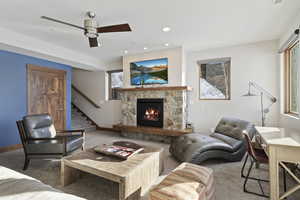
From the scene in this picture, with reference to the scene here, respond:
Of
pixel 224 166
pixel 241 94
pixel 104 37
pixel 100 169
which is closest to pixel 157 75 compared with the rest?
pixel 104 37

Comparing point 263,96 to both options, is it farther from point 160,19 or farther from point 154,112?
point 160,19

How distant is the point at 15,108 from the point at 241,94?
582cm

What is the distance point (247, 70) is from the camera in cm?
404

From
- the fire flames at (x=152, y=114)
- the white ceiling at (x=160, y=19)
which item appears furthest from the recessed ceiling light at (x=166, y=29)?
the fire flames at (x=152, y=114)

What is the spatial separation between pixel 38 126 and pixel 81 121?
315 cm

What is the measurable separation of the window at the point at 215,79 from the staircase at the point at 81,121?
14.0ft

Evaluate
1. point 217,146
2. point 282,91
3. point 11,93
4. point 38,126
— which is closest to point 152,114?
point 217,146

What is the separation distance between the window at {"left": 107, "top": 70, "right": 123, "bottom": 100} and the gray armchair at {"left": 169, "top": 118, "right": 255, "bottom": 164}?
11.5ft

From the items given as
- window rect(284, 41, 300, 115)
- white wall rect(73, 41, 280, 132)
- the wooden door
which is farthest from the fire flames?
window rect(284, 41, 300, 115)

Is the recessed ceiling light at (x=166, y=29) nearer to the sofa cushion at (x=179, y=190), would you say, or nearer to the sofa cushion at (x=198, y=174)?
the sofa cushion at (x=198, y=174)

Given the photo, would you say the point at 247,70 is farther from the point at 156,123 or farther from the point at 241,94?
the point at 156,123

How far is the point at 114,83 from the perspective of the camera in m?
6.09

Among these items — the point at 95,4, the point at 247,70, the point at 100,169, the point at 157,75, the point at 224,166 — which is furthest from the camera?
the point at 157,75

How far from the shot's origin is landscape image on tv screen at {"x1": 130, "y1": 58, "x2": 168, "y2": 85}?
458 centimetres
